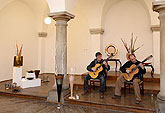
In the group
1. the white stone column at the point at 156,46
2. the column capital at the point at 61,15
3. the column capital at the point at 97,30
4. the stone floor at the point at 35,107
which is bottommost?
the stone floor at the point at 35,107

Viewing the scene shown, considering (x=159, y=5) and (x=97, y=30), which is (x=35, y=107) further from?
(x=97, y=30)

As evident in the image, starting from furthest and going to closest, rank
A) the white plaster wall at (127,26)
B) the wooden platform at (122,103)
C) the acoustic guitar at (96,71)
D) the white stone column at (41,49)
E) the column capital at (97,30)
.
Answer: the white stone column at (41,49)
the column capital at (97,30)
the white plaster wall at (127,26)
the acoustic guitar at (96,71)
the wooden platform at (122,103)

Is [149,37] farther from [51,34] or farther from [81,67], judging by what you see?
[51,34]

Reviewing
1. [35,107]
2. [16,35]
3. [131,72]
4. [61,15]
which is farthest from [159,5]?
[16,35]

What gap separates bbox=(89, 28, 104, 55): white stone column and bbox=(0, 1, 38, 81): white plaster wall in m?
3.54

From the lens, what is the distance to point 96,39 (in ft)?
23.0

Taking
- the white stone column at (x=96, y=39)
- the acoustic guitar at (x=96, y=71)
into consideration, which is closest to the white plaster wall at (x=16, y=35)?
the white stone column at (x=96, y=39)

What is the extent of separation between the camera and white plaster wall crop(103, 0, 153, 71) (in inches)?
265

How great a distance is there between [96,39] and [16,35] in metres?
4.06

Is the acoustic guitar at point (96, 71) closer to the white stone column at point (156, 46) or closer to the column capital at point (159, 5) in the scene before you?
the column capital at point (159, 5)

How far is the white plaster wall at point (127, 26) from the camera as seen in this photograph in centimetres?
674

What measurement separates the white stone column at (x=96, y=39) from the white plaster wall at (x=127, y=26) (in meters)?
0.49

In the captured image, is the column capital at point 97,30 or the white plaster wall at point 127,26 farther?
the column capital at point 97,30

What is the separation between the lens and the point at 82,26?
7.89 metres
